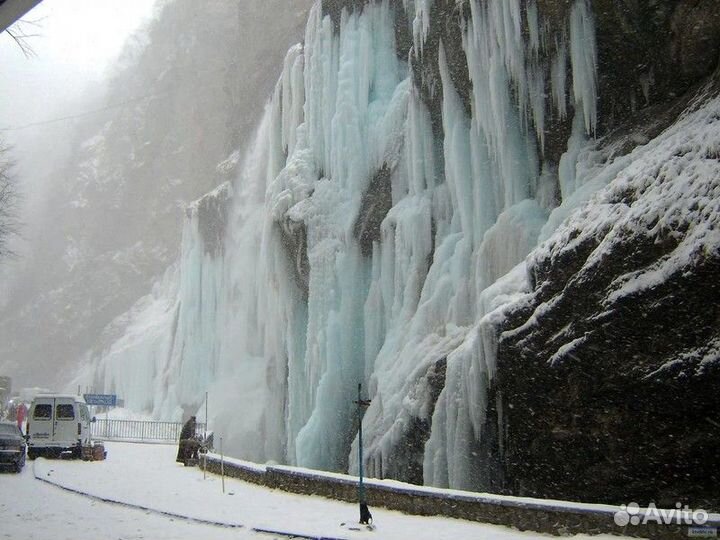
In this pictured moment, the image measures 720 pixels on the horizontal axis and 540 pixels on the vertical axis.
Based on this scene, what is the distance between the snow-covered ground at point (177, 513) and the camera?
878 centimetres

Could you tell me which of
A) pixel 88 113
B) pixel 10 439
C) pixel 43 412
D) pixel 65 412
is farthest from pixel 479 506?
pixel 88 113

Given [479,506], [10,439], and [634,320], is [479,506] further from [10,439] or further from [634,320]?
[10,439]

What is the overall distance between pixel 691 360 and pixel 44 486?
11740 millimetres

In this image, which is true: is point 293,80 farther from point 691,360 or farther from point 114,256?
point 114,256

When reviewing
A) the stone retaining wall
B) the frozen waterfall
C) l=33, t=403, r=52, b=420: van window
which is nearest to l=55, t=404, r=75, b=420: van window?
l=33, t=403, r=52, b=420: van window

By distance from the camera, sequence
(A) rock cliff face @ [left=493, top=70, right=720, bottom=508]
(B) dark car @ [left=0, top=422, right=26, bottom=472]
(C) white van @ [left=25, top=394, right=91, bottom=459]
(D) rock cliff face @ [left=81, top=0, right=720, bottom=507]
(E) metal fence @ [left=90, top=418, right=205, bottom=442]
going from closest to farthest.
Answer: (A) rock cliff face @ [left=493, top=70, right=720, bottom=508] < (D) rock cliff face @ [left=81, top=0, right=720, bottom=507] < (B) dark car @ [left=0, top=422, right=26, bottom=472] < (C) white van @ [left=25, top=394, right=91, bottom=459] < (E) metal fence @ [left=90, top=418, right=205, bottom=442]

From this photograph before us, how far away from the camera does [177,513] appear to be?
1042cm

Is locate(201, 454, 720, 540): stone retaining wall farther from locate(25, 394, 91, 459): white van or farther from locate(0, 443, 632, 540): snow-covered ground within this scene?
locate(25, 394, 91, 459): white van

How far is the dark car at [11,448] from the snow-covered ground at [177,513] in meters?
0.45

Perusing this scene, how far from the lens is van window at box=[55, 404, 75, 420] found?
70.5 ft

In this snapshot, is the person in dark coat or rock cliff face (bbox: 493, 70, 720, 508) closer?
rock cliff face (bbox: 493, 70, 720, 508)

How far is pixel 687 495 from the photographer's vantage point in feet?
35.8

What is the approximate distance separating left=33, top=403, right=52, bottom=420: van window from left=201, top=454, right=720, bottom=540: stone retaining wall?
414 inches

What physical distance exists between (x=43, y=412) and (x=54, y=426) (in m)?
0.53
